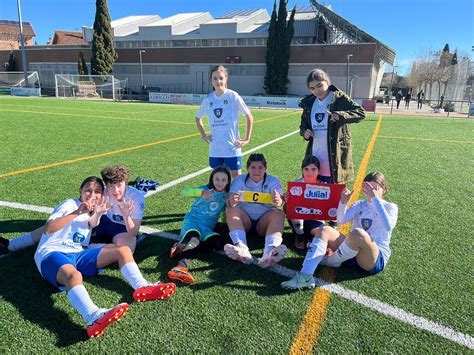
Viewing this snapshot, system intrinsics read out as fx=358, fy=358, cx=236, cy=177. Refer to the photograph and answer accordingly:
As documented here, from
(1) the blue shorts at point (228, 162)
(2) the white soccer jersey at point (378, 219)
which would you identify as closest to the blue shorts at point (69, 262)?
(1) the blue shorts at point (228, 162)

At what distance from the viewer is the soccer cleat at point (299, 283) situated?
2.97 metres

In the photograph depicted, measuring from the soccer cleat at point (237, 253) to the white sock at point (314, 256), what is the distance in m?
0.54

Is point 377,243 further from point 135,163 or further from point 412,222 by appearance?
point 135,163

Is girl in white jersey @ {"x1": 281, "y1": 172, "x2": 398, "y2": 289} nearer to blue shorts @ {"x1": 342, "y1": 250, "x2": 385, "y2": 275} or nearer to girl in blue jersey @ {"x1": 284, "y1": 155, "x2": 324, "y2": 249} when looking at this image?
blue shorts @ {"x1": 342, "y1": 250, "x2": 385, "y2": 275}

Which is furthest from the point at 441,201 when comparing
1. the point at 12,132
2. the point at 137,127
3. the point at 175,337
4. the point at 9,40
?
the point at 9,40

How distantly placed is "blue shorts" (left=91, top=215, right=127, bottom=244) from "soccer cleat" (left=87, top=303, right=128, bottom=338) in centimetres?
135

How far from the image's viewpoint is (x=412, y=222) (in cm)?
461

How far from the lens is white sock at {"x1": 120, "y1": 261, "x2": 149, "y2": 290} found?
282 centimetres

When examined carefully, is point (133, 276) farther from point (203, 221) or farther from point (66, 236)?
point (203, 221)

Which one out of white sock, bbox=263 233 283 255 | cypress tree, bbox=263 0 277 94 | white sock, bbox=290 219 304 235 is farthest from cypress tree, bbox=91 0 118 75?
white sock, bbox=263 233 283 255

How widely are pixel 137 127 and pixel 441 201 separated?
437 inches

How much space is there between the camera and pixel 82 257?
3.05 m

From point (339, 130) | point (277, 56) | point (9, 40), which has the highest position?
point (9, 40)

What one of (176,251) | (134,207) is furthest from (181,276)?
(134,207)
